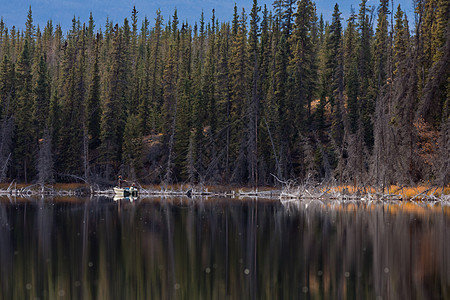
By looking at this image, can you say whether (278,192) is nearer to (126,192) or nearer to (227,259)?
(126,192)

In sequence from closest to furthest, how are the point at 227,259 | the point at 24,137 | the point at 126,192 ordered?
the point at 227,259, the point at 126,192, the point at 24,137

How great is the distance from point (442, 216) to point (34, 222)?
23.5 m

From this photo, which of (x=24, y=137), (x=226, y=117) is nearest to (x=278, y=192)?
(x=226, y=117)

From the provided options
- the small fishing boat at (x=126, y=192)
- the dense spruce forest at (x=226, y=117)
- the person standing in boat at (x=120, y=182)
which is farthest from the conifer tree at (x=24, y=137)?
the small fishing boat at (x=126, y=192)

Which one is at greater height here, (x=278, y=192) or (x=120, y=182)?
(x=120, y=182)

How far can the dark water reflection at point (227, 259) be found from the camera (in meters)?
13.4

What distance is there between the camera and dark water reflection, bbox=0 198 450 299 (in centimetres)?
1339

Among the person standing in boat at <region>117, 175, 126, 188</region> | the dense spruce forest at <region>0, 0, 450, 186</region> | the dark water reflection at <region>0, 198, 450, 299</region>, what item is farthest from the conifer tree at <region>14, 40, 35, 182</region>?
the dark water reflection at <region>0, 198, 450, 299</region>

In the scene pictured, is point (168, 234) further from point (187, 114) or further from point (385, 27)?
point (385, 27)

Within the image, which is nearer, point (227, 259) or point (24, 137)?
point (227, 259)

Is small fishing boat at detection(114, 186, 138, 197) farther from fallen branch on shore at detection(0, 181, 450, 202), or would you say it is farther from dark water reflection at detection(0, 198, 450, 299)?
dark water reflection at detection(0, 198, 450, 299)

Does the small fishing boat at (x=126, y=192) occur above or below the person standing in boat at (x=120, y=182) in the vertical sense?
below

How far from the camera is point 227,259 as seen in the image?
18094 mm

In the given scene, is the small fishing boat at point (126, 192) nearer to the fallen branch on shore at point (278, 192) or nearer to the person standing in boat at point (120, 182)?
the person standing in boat at point (120, 182)
